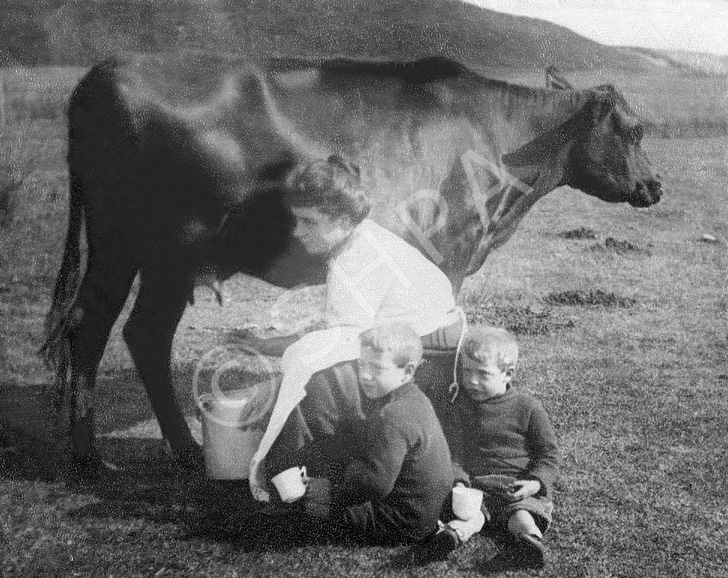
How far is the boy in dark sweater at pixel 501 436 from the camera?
311 centimetres

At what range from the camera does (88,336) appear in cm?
357

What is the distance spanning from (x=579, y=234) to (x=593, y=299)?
0.32 metres

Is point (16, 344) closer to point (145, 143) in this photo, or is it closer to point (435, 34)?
point (145, 143)

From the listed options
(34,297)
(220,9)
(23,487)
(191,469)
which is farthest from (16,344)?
(220,9)

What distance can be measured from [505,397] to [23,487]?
7.21ft

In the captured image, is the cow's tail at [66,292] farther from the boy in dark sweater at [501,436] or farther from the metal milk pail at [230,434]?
the boy in dark sweater at [501,436]

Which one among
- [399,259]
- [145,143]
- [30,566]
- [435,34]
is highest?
[435,34]

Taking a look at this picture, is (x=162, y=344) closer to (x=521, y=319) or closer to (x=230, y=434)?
(x=230, y=434)

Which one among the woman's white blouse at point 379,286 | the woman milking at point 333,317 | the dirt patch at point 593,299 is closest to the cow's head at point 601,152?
the dirt patch at point 593,299

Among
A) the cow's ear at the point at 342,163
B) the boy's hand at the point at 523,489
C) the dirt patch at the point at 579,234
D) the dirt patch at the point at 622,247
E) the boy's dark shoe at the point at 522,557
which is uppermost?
the cow's ear at the point at 342,163

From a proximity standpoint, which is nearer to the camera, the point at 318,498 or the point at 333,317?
the point at 318,498

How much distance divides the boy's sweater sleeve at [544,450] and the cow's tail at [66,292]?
2.12 meters

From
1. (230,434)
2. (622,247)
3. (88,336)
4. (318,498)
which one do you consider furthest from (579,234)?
(88,336)

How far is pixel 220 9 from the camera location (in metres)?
3.60
